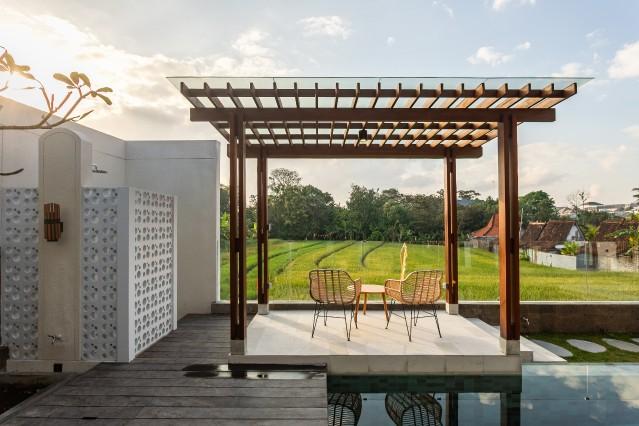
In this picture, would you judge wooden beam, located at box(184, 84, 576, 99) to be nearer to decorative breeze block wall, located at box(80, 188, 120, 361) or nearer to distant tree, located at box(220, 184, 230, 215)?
decorative breeze block wall, located at box(80, 188, 120, 361)

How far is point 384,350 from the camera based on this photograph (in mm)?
4707

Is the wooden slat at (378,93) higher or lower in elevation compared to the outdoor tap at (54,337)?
higher

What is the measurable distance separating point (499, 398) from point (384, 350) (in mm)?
1241

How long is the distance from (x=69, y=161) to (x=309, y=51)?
578 centimetres

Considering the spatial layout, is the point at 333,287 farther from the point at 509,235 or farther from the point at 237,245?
the point at 509,235

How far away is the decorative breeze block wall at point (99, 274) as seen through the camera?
458 cm

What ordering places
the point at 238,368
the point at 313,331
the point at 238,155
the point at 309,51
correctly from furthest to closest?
the point at 309,51 < the point at 313,331 < the point at 238,155 < the point at 238,368

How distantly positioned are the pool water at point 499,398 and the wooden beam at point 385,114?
2.84m

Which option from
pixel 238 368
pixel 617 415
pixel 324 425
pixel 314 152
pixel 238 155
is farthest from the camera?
pixel 314 152

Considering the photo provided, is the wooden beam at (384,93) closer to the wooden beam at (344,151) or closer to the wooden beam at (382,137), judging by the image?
the wooden beam at (382,137)

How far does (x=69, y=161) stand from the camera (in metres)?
4.46

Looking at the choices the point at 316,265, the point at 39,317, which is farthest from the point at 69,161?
the point at 316,265

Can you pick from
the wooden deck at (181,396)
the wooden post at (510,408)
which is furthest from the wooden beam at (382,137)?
the wooden post at (510,408)

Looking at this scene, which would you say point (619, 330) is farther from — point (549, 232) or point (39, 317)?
point (39, 317)
